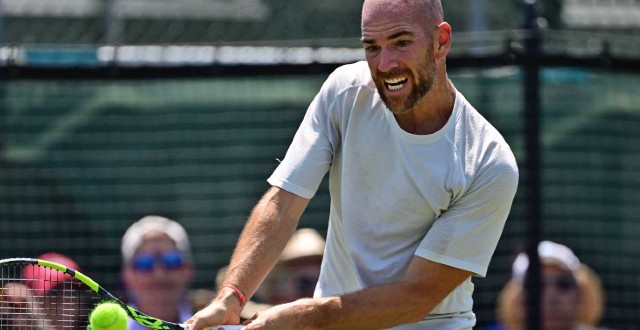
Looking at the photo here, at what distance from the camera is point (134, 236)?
6324 millimetres

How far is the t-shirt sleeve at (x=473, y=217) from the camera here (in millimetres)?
3945

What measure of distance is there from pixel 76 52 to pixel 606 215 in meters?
2.92

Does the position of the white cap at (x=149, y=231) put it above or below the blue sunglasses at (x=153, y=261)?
above

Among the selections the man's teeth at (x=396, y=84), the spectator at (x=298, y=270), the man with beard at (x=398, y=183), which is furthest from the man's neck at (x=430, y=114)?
the spectator at (x=298, y=270)

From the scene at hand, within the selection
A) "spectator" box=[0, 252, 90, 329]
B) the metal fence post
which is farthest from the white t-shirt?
the metal fence post

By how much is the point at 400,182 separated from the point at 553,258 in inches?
99.5

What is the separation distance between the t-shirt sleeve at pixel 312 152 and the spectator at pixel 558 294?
240 centimetres

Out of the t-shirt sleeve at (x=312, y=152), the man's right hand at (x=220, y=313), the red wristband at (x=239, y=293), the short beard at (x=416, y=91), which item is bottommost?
the man's right hand at (x=220, y=313)

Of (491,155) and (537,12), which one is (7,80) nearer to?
(537,12)

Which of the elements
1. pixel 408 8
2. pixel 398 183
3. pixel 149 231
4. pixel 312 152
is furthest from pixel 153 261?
pixel 408 8

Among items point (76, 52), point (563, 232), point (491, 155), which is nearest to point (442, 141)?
point (491, 155)

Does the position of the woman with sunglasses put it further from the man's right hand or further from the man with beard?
the man's right hand

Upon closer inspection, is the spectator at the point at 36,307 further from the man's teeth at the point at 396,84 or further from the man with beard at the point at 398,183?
the man's teeth at the point at 396,84

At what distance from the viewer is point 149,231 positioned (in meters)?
6.31
